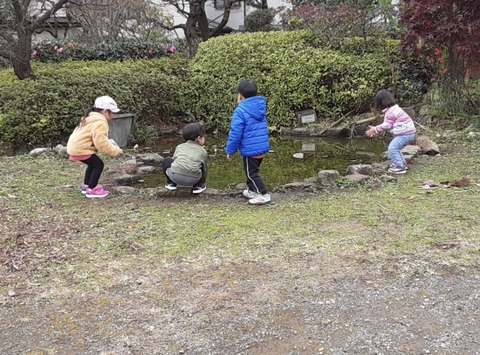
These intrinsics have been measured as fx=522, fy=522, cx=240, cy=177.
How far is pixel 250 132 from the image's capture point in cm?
523

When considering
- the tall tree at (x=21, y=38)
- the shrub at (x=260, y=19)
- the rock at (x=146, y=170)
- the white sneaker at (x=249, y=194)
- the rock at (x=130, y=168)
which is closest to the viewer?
the white sneaker at (x=249, y=194)

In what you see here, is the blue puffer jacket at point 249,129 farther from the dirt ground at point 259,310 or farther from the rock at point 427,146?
the rock at point 427,146

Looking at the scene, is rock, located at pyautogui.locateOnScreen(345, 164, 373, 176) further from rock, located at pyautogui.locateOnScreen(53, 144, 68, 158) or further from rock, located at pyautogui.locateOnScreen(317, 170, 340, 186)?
rock, located at pyautogui.locateOnScreen(53, 144, 68, 158)

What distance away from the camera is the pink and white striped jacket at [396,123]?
6375 mm

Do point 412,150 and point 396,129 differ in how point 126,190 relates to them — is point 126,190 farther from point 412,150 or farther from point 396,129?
point 412,150

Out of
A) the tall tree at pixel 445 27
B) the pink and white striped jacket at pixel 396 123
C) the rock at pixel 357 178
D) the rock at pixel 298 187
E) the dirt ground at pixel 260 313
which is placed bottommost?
the dirt ground at pixel 260 313

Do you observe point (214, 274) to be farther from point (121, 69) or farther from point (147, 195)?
point (121, 69)

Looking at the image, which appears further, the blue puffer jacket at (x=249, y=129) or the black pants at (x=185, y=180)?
the black pants at (x=185, y=180)

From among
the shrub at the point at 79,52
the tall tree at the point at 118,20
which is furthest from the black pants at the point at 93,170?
the tall tree at the point at 118,20

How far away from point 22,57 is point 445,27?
7624 millimetres

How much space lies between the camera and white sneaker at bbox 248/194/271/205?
17.2ft

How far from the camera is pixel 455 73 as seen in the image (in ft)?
32.6

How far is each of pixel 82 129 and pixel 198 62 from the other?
6.61 m

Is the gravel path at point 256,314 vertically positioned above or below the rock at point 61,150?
below
